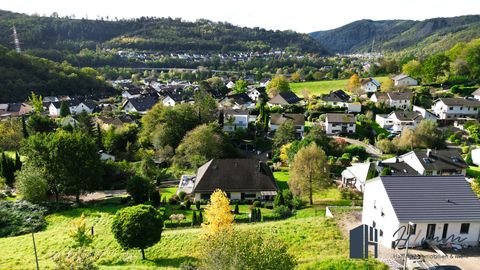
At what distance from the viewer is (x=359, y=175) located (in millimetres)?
43312

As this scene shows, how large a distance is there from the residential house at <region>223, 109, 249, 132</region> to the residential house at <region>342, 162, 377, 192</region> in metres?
26.9

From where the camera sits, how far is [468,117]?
73.4 metres

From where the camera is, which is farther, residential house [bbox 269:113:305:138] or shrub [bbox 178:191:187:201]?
residential house [bbox 269:113:305:138]

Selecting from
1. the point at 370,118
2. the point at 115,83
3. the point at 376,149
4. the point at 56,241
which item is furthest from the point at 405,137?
the point at 115,83

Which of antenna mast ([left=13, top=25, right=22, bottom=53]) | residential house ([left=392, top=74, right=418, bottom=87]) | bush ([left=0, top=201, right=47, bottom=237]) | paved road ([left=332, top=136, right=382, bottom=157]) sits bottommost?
bush ([left=0, top=201, right=47, bottom=237])

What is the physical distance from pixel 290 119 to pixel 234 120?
393 inches

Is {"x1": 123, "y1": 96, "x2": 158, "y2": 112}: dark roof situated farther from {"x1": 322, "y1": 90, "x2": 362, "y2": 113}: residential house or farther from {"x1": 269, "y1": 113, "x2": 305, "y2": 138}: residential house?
{"x1": 322, "y1": 90, "x2": 362, "y2": 113}: residential house

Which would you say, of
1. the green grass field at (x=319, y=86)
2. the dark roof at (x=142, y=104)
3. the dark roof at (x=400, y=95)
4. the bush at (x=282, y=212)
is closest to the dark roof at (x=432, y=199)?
the bush at (x=282, y=212)

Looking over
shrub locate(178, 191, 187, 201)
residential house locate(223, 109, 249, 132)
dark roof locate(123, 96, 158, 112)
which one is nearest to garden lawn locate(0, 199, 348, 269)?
shrub locate(178, 191, 187, 201)

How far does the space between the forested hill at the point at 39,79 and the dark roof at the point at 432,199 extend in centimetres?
10412

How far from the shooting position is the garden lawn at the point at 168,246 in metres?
23.6

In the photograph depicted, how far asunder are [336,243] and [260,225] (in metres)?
6.55

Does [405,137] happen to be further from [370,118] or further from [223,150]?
[223,150]

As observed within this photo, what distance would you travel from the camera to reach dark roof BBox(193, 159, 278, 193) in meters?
39.5
